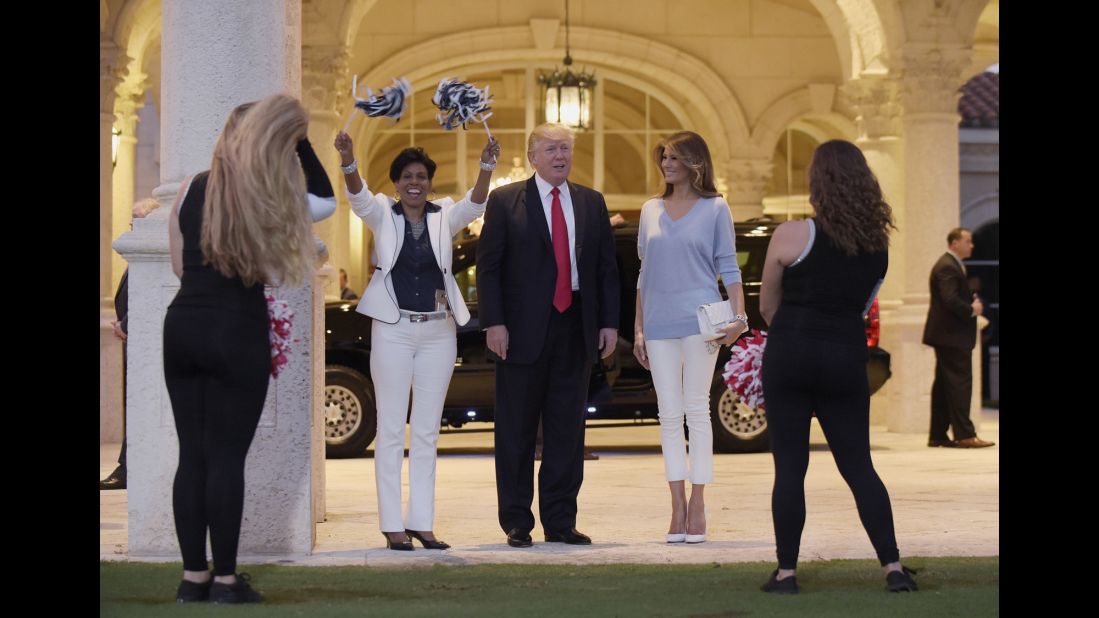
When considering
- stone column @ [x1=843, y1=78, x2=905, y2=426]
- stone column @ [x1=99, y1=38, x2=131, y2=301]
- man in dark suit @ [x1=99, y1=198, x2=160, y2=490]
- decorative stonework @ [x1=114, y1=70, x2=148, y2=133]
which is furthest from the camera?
decorative stonework @ [x1=114, y1=70, x2=148, y2=133]

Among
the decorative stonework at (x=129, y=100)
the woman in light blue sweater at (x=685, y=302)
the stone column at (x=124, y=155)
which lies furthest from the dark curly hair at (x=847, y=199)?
the decorative stonework at (x=129, y=100)

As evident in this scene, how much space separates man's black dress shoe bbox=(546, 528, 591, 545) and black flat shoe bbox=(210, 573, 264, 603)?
2215 mm

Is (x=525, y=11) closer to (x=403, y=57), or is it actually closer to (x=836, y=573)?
(x=403, y=57)

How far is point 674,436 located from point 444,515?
1703 millimetres

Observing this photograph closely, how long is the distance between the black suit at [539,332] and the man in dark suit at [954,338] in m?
7.26

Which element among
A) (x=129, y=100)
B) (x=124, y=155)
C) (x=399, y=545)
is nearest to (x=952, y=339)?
(x=399, y=545)

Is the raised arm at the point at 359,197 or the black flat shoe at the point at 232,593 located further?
the raised arm at the point at 359,197

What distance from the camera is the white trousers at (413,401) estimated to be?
7.65 m

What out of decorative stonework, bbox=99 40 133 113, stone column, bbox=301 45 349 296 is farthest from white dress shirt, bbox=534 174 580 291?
decorative stonework, bbox=99 40 133 113

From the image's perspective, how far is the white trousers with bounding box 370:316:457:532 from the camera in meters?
7.65

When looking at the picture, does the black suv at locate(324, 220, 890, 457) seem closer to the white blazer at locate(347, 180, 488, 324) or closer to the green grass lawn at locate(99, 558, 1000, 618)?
the white blazer at locate(347, 180, 488, 324)

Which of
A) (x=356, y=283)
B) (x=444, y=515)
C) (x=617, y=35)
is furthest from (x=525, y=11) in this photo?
(x=444, y=515)

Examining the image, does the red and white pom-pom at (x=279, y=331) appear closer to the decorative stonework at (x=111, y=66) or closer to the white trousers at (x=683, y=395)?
the white trousers at (x=683, y=395)

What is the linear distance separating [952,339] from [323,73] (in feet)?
22.0
